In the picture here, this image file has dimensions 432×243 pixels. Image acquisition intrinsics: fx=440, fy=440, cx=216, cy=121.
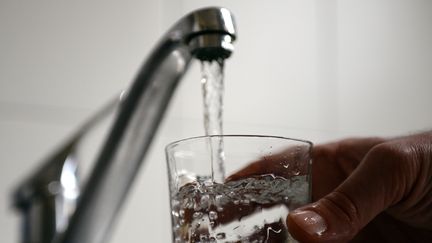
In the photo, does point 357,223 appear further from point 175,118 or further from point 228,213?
point 175,118

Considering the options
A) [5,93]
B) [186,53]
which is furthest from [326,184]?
[5,93]

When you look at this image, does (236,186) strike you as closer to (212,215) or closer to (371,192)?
(212,215)

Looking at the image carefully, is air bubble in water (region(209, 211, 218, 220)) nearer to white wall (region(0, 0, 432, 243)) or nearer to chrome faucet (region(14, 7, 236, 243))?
chrome faucet (region(14, 7, 236, 243))

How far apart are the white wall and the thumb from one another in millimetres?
356

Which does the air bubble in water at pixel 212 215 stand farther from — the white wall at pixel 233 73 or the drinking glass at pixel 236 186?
the white wall at pixel 233 73

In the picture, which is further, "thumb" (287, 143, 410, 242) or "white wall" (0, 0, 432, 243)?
"white wall" (0, 0, 432, 243)

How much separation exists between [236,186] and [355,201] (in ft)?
0.37

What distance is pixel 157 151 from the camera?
68 centimetres

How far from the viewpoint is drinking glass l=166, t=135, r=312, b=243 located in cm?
31

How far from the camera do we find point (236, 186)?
0.33 metres

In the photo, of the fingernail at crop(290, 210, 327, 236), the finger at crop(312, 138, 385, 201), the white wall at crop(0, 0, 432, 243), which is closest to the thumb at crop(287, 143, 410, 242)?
the fingernail at crop(290, 210, 327, 236)

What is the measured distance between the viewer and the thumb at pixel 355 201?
327mm

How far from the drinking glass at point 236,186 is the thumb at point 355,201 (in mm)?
14

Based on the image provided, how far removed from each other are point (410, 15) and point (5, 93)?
100cm
